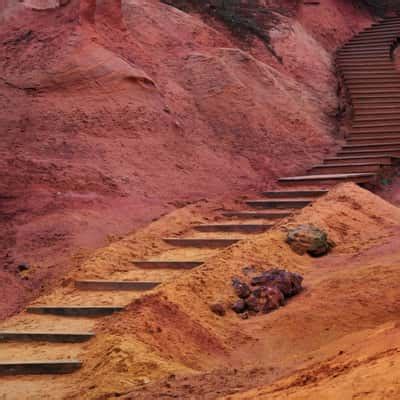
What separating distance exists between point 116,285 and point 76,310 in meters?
0.72

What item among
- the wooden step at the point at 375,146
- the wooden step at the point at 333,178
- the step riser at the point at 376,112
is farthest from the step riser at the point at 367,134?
the wooden step at the point at 333,178

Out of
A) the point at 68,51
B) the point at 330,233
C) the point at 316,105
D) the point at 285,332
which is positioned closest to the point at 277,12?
the point at 316,105

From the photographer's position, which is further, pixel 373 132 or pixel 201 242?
pixel 373 132

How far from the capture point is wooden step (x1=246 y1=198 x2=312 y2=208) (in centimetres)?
1152

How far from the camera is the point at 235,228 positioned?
10.5m

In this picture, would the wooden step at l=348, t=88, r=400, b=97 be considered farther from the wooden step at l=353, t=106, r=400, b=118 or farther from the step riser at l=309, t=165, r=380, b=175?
the step riser at l=309, t=165, r=380, b=175

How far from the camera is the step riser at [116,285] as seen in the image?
8383 millimetres

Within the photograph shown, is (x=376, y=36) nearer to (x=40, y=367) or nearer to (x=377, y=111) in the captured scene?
(x=377, y=111)

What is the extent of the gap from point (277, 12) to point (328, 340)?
14.0 m

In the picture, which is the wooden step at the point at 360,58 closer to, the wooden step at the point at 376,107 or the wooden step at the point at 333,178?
the wooden step at the point at 376,107

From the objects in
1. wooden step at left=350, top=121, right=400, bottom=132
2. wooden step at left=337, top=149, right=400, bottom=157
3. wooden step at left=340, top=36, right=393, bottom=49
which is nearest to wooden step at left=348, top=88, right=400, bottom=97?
wooden step at left=350, top=121, right=400, bottom=132

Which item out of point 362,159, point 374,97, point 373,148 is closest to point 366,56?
point 374,97

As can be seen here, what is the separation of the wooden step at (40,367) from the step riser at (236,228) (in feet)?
13.6

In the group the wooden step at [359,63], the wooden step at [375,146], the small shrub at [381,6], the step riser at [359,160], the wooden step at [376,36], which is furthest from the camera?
the small shrub at [381,6]
